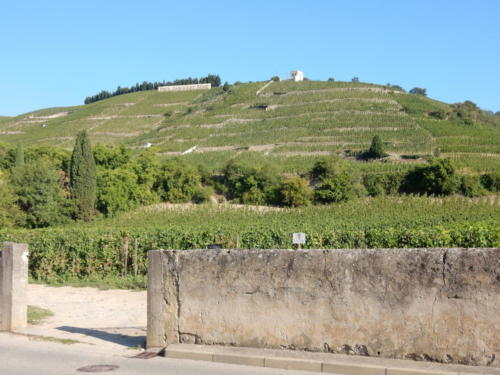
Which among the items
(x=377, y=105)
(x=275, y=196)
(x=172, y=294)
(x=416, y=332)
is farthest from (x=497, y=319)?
(x=377, y=105)

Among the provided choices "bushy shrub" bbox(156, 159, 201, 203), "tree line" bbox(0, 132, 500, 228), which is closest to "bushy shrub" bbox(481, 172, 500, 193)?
"tree line" bbox(0, 132, 500, 228)

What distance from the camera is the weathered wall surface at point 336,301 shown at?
762cm

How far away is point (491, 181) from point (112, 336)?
210ft

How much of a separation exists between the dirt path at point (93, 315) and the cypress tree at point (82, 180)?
120ft

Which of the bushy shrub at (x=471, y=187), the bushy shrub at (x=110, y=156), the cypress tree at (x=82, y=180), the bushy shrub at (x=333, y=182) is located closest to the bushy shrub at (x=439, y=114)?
the bushy shrub at (x=471, y=187)

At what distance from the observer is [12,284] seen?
1193 centimetres

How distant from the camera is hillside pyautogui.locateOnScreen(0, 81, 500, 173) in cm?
8606

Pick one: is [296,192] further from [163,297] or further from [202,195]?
[163,297]

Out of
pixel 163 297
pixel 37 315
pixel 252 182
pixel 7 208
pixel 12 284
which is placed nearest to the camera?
pixel 163 297

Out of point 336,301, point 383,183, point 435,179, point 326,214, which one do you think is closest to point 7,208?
point 326,214

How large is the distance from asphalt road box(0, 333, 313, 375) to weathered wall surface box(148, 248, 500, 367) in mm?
689

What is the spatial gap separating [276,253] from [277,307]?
820 millimetres

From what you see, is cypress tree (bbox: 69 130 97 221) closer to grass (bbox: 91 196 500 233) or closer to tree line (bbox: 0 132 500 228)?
tree line (bbox: 0 132 500 228)

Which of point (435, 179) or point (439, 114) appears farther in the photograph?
point (439, 114)
